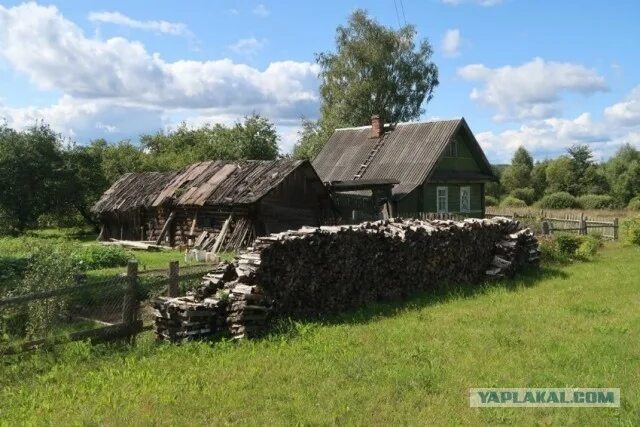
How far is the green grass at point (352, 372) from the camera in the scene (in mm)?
5996

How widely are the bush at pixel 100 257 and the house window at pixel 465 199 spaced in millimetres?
18382

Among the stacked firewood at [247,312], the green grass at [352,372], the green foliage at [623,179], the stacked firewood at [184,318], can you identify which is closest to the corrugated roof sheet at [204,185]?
the stacked firewood at [247,312]

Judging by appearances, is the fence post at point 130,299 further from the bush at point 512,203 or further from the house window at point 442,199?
the bush at point 512,203

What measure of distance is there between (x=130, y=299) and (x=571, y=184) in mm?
60089

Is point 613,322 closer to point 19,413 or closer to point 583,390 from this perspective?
point 583,390

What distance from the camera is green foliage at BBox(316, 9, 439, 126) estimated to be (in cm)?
4288

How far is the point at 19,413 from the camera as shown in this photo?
20.1 ft

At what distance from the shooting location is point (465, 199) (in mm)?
32312

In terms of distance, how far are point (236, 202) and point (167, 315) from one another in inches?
529

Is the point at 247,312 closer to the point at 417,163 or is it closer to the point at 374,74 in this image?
the point at 417,163

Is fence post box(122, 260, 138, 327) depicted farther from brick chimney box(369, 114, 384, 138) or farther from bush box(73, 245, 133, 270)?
brick chimney box(369, 114, 384, 138)

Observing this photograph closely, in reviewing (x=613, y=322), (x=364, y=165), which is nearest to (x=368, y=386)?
(x=613, y=322)

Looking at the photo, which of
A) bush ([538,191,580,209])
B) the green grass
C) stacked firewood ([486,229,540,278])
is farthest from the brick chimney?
bush ([538,191,580,209])

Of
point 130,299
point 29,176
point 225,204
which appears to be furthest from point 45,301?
point 29,176
